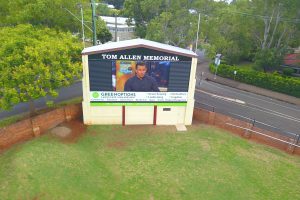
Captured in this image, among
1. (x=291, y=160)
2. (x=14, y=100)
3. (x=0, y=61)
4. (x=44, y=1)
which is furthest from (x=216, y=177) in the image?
(x=44, y=1)

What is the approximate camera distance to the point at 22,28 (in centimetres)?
2831

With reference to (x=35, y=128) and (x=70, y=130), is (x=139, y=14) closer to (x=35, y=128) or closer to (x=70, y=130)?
(x=70, y=130)

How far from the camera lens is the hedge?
38675 millimetres

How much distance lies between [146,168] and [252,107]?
20006 millimetres

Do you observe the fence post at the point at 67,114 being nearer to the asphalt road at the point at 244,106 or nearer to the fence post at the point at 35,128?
the fence post at the point at 35,128

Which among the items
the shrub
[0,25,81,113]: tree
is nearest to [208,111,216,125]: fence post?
[0,25,81,113]: tree

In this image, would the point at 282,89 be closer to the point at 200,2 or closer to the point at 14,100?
the point at 200,2

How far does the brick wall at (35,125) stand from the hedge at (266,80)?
28.8 m

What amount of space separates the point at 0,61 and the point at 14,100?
341cm

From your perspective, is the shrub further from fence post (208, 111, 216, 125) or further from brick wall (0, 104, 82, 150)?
brick wall (0, 104, 82, 150)

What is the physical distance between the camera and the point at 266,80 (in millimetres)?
41219

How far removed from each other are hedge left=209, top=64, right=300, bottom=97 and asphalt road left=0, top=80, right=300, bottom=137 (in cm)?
344

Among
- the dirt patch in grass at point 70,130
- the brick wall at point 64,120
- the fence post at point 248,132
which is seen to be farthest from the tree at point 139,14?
the fence post at point 248,132

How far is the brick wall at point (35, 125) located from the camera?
67.2ft
